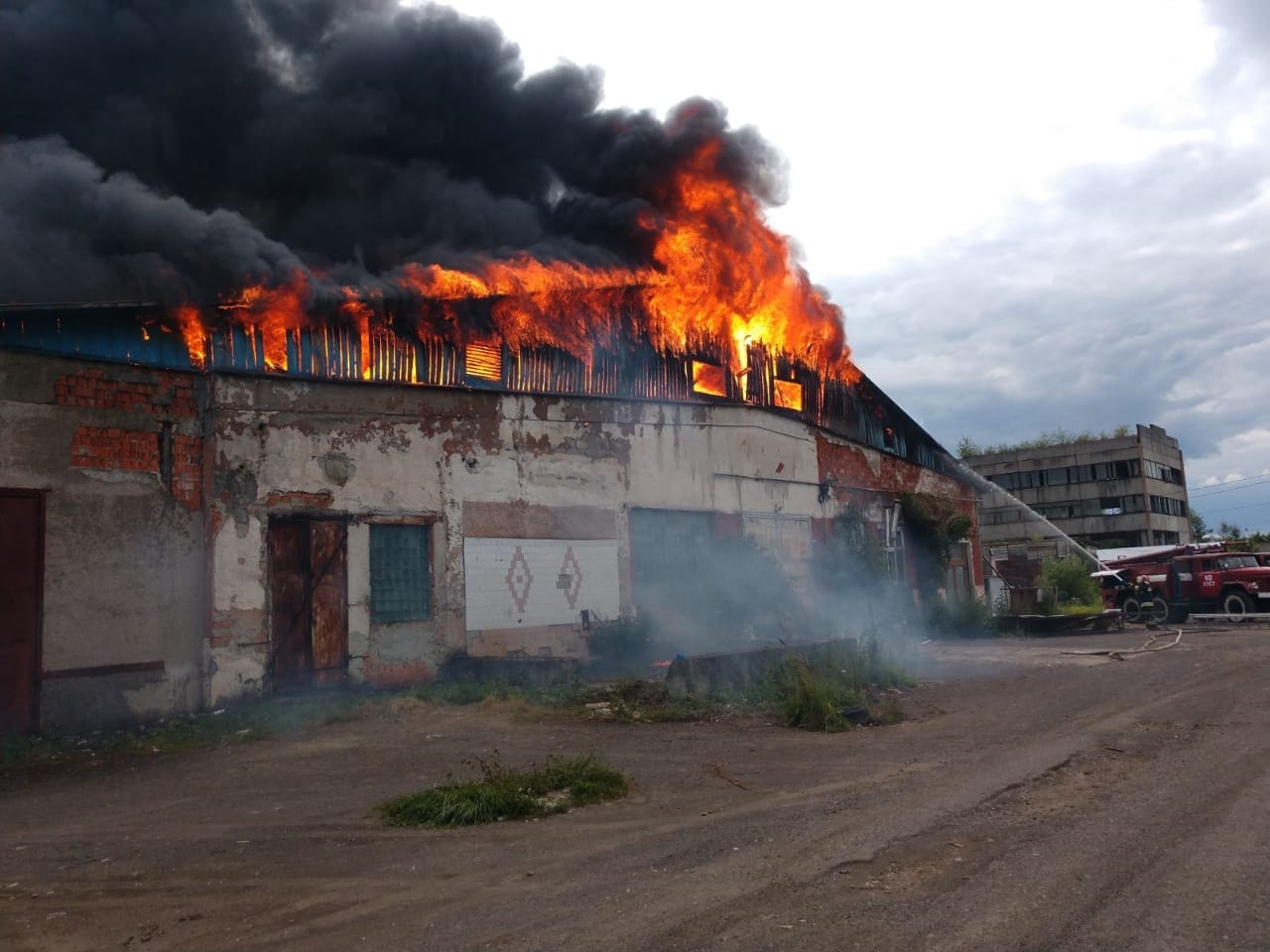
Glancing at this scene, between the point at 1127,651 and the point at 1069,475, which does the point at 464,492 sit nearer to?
the point at 1127,651

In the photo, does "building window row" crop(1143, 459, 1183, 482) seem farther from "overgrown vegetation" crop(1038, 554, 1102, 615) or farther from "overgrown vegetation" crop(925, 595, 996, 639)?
"overgrown vegetation" crop(925, 595, 996, 639)

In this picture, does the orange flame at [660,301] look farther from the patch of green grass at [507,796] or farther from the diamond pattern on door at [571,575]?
the patch of green grass at [507,796]

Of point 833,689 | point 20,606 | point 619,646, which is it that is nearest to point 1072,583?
point 619,646

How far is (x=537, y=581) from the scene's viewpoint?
14.4 metres

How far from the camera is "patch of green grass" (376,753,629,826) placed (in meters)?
6.15

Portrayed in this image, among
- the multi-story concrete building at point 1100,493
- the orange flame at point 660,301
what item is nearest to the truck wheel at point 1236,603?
the orange flame at point 660,301

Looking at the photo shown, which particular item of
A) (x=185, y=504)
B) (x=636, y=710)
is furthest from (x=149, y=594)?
(x=636, y=710)

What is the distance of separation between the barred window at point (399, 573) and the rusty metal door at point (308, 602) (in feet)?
1.54

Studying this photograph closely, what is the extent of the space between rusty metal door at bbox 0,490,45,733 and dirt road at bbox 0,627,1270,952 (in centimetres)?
212

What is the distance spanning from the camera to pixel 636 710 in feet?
34.5

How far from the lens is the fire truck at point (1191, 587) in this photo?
75.9 ft

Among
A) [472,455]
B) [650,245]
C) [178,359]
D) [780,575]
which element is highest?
[650,245]

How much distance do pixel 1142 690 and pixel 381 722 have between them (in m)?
9.70

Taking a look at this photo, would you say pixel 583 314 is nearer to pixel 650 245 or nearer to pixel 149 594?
pixel 650 245
